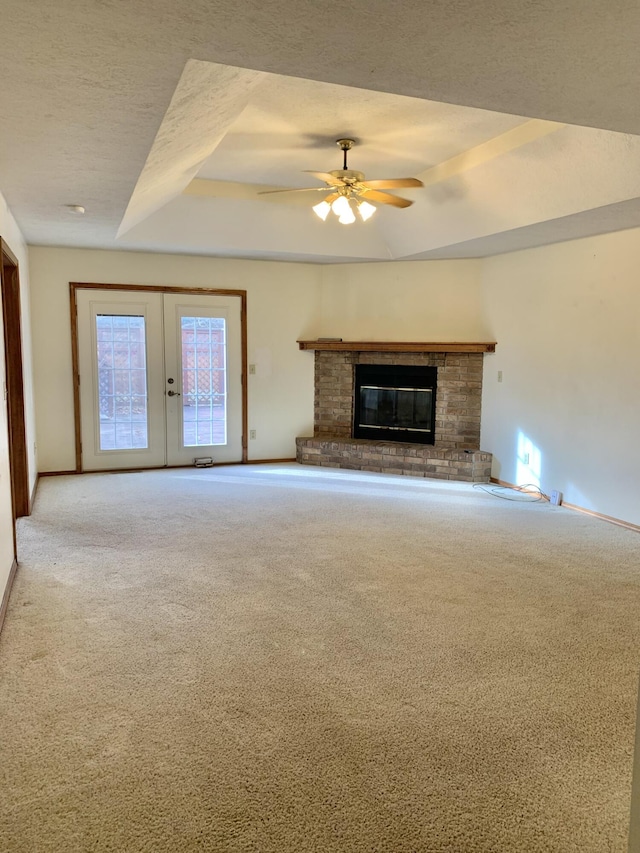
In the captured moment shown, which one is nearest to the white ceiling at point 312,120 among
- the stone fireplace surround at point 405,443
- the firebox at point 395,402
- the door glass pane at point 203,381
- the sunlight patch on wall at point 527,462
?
the door glass pane at point 203,381

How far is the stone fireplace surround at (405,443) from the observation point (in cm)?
647

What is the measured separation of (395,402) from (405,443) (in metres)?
0.52

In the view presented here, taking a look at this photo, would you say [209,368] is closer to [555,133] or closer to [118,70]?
[555,133]

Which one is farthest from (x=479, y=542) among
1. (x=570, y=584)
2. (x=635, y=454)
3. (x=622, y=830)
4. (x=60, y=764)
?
(x=60, y=764)

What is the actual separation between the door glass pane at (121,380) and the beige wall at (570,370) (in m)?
3.87

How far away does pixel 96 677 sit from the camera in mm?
2502

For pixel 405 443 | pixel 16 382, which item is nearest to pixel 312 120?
pixel 16 382

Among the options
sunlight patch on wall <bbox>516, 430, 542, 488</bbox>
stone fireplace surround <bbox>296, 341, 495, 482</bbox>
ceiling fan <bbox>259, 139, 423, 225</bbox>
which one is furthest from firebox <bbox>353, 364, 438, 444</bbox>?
ceiling fan <bbox>259, 139, 423, 225</bbox>

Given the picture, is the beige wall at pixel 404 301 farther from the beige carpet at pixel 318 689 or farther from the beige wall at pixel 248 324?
the beige carpet at pixel 318 689

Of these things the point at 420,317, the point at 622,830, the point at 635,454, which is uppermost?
the point at 420,317

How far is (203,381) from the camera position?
269 inches

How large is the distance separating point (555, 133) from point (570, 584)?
287 cm

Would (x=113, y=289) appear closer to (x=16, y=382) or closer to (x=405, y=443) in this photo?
(x=16, y=382)

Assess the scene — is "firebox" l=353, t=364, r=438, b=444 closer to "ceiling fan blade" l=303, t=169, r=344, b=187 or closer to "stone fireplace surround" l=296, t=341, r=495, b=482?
"stone fireplace surround" l=296, t=341, r=495, b=482
